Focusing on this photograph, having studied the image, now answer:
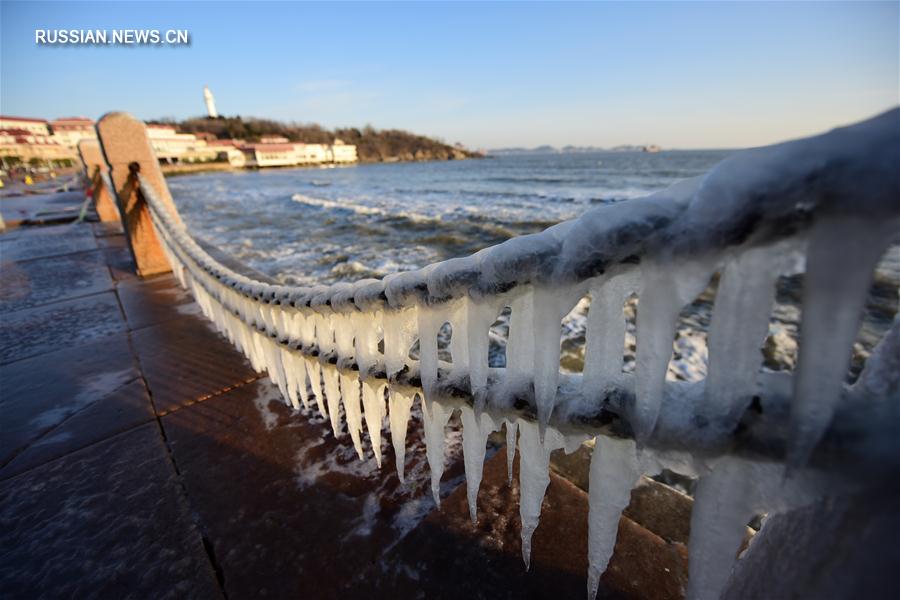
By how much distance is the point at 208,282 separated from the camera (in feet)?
11.5

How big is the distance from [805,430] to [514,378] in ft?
2.15

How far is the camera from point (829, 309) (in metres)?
0.57

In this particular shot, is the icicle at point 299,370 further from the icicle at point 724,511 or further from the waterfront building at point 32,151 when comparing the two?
the waterfront building at point 32,151

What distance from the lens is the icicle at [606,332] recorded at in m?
0.84

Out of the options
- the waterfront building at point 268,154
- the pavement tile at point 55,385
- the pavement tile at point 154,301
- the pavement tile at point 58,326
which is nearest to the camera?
the pavement tile at point 55,385

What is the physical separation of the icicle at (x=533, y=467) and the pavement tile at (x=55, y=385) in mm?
2786

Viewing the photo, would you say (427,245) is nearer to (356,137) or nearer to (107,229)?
(107,229)

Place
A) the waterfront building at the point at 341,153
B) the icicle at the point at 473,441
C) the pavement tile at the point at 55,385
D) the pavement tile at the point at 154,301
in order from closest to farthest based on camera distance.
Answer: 1. the icicle at the point at 473,441
2. the pavement tile at the point at 55,385
3. the pavement tile at the point at 154,301
4. the waterfront building at the point at 341,153

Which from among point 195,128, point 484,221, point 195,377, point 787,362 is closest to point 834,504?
point 195,377

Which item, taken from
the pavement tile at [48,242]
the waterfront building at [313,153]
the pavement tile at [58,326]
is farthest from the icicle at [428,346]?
the waterfront building at [313,153]

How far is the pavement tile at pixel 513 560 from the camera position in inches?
56.7

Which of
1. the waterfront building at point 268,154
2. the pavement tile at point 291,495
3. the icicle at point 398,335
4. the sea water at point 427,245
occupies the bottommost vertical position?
the sea water at point 427,245

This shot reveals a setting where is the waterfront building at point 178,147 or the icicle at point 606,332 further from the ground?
the waterfront building at point 178,147

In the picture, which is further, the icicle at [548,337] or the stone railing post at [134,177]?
the stone railing post at [134,177]
